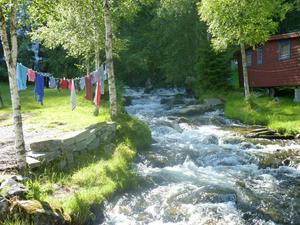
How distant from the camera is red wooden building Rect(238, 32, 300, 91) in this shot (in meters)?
25.2

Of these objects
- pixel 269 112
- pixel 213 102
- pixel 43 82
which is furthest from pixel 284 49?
pixel 43 82

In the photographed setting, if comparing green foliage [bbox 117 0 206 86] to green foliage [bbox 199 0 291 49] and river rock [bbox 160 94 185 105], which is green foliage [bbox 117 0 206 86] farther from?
green foliage [bbox 199 0 291 49]

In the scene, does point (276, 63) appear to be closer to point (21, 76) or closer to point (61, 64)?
point (21, 76)

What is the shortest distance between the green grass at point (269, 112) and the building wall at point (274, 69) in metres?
1.39

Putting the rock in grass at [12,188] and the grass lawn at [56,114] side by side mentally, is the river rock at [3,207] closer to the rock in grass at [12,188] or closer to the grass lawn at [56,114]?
the rock in grass at [12,188]

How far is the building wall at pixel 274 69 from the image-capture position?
25172 mm

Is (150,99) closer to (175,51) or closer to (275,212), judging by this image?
(175,51)

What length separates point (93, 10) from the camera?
63.1ft

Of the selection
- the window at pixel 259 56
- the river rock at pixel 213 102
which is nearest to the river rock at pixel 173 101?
the river rock at pixel 213 102

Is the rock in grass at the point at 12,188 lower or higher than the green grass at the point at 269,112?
higher

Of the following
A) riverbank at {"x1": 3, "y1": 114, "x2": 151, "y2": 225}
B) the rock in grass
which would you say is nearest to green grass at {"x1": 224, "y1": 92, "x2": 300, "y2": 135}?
riverbank at {"x1": 3, "y1": 114, "x2": 151, "y2": 225}

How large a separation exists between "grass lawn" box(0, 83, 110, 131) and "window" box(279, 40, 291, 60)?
1152 centimetres

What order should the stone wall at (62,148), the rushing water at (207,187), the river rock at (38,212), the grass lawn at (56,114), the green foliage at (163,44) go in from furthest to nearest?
the green foliage at (163,44) → the grass lawn at (56,114) → the stone wall at (62,148) → the rushing water at (207,187) → the river rock at (38,212)

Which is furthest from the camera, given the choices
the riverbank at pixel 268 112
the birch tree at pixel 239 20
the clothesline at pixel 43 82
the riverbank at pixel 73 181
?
the birch tree at pixel 239 20
